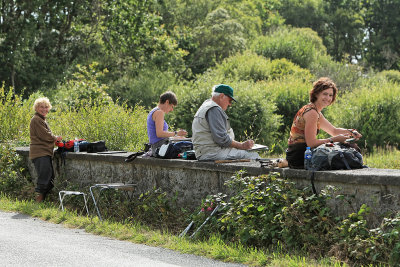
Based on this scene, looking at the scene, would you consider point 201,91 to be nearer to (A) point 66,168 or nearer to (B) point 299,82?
(B) point 299,82

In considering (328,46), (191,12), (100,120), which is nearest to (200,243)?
(100,120)

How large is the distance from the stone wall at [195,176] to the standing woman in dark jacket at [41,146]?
1.13ft

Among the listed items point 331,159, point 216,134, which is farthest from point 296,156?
point 216,134

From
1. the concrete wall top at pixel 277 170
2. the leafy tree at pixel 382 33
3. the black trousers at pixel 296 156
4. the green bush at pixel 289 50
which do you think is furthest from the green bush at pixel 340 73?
the leafy tree at pixel 382 33

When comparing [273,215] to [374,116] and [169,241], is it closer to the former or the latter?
[169,241]

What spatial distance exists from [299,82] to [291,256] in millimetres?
19113

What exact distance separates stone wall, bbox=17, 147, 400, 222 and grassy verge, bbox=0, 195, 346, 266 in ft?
2.38

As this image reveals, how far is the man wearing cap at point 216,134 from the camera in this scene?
815 cm

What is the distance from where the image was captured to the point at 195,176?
830cm

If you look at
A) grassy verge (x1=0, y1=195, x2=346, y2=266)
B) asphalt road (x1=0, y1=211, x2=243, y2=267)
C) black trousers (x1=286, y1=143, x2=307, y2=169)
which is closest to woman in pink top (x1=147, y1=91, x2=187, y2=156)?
grassy verge (x1=0, y1=195, x2=346, y2=266)

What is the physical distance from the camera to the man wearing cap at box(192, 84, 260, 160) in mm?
8148

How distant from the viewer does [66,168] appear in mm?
11172

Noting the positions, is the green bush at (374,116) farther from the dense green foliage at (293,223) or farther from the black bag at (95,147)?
the dense green foliage at (293,223)

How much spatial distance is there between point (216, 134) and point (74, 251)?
2.44 metres
